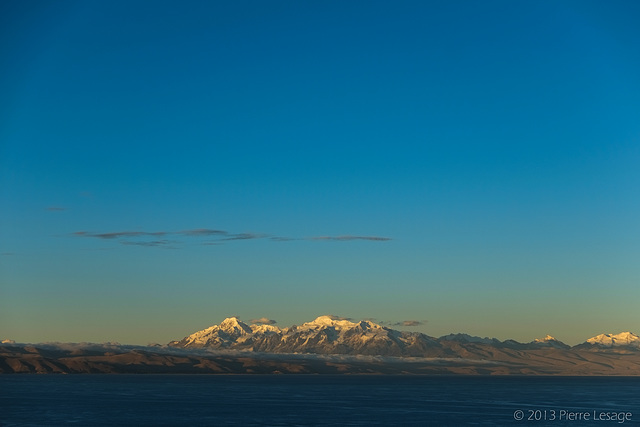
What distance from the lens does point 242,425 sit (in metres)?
198

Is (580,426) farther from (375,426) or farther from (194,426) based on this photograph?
(194,426)

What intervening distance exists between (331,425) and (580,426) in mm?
63672

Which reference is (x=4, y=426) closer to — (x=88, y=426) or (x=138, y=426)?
(x=88, y=426)

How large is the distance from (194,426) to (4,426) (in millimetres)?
45570

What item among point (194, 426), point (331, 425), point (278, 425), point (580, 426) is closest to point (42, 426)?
point (194, 426)

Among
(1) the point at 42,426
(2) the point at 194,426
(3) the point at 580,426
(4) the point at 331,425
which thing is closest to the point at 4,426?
(1) the point at 42,426

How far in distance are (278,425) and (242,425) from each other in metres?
9.43

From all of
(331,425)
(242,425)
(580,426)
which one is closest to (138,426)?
(242,425)

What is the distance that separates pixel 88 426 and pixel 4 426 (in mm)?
19533

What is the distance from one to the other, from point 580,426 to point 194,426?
323 feet

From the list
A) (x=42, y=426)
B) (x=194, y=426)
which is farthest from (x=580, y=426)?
(x=42, y=426)

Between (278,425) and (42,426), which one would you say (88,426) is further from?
(278,425)

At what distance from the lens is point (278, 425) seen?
641 ft

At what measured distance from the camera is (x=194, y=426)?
200 metres
